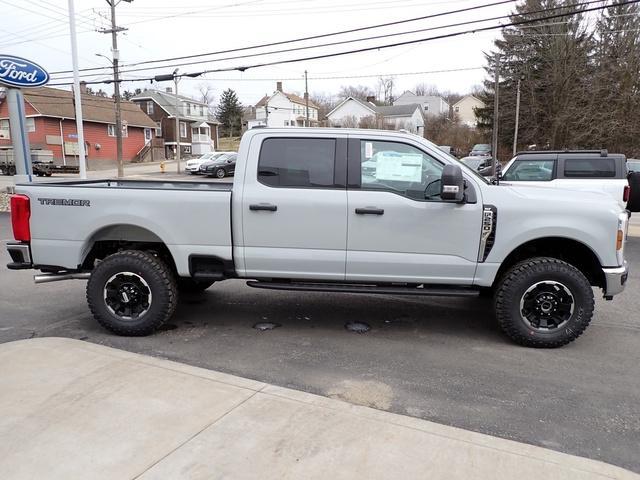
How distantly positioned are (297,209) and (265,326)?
1404 mm

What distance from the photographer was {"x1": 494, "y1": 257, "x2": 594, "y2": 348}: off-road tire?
450 centimetres

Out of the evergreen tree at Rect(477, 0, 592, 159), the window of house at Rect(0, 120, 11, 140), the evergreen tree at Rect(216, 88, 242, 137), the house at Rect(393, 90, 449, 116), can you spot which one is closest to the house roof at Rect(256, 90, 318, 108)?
the evergreen tree at Rect(216, 88, 242, 137)

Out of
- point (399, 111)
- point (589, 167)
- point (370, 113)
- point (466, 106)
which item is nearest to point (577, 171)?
point (589, 167)

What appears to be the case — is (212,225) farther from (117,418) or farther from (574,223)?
(574,223)

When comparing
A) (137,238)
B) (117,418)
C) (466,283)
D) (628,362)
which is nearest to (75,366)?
(117,418)

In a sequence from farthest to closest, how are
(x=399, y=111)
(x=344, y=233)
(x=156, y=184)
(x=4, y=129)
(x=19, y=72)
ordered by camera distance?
1. (x=399, y=111)
2. (x=4, y=129)
3. (x=19, y=72)
4. (x=156, y=184)
5. (x=344, y=233)

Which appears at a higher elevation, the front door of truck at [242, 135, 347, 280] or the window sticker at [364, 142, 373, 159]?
the window sticker at [364, 142, 373, 159]

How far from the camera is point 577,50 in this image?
4066 cm

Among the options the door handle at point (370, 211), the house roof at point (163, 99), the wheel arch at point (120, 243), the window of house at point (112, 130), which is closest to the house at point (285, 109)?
the house roof at point (163, 99)

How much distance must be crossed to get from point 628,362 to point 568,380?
803 millimetres

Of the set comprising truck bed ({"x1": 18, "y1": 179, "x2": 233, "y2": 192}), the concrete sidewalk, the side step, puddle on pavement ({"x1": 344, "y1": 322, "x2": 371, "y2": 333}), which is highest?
truck bed ({"x1": 18, "y1": 179, "x2": 233, "y2": 192})

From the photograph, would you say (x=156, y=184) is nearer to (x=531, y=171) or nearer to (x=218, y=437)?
(x=218, y=437)

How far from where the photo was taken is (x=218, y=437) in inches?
121

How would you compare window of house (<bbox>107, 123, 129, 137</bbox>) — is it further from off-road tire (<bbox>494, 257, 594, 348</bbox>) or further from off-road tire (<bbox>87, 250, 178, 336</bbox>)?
off-road tire (<bbox>494, 257, 594, 348</bbox>)
